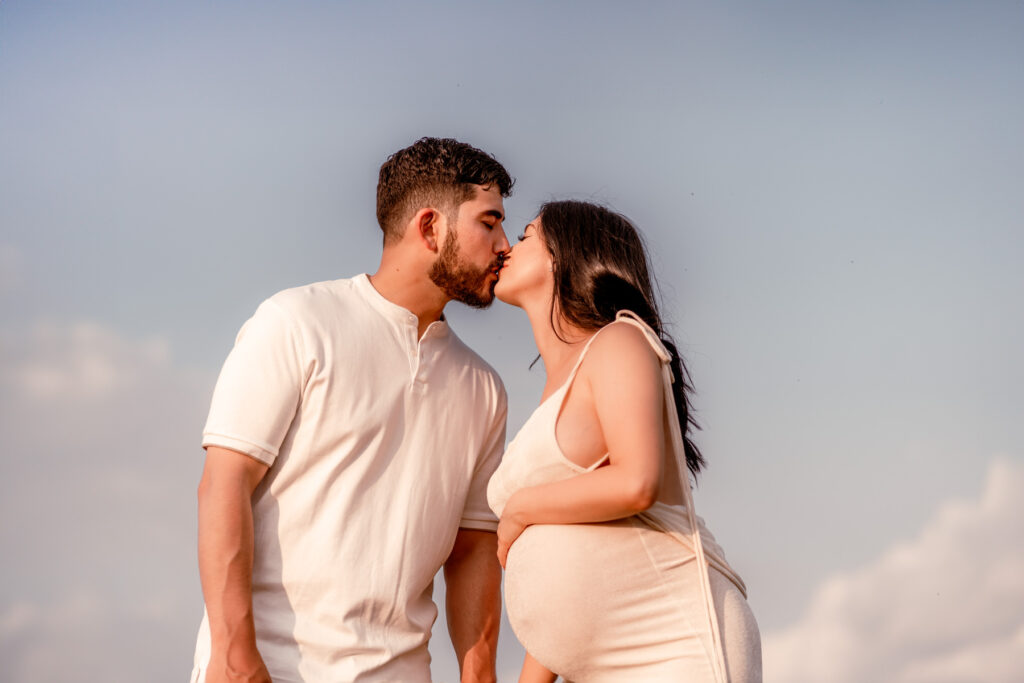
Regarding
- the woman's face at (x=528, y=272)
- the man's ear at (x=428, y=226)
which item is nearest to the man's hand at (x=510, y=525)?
the woman's face at (x=528, y=272)

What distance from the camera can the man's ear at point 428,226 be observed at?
3713 mm

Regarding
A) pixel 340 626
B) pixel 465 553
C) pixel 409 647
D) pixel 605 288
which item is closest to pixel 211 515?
pixel 340 626

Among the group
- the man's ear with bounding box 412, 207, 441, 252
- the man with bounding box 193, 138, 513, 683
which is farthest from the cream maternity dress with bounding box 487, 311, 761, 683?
the man's ear with bounding box 412, 207, 441, 252

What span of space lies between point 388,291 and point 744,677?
5.99ft

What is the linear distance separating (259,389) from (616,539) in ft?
4.14

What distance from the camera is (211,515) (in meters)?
3.07

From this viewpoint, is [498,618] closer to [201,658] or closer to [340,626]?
[340,626]

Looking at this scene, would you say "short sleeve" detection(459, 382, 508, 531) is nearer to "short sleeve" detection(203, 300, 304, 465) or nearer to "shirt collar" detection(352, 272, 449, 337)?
"shirt collar" detection(352, 272, 449, 337)

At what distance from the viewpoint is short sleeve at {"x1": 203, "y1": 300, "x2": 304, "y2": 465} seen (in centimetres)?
317

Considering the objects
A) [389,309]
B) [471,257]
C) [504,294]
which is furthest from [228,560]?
[471,257]

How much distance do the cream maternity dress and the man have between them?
0.73 m

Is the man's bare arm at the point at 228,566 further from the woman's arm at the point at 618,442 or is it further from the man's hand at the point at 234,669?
the woman's arm at the point at 618,442

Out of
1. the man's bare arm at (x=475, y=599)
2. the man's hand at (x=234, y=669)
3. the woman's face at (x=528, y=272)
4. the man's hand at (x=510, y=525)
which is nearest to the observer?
the man's hand at (x=510, y=525)

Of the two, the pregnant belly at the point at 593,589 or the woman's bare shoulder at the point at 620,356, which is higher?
the woman's bare shoulder at the point at 620,356
